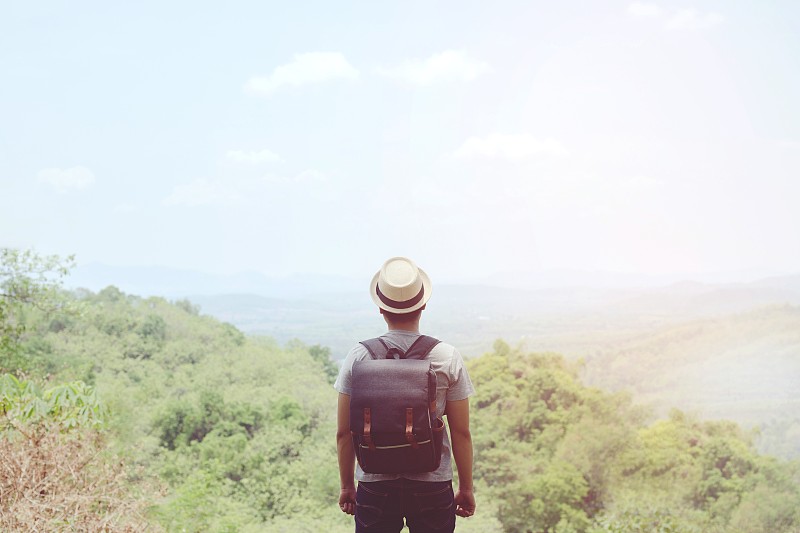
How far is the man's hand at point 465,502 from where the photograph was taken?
1.83 m

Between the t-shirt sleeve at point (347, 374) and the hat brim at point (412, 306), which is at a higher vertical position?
the hat brim at point (412, 306)

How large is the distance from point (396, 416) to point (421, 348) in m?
0.17

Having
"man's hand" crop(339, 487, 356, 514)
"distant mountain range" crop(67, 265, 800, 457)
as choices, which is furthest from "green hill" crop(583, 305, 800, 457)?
"man's hand" crop(339, 487, 356, 514)

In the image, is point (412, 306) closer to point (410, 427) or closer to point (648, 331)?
point (410, 427)

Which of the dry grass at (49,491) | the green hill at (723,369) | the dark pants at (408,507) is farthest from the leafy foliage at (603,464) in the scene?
the dark pants at (408,507)

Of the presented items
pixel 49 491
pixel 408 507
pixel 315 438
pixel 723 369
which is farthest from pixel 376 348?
pixel 723 369

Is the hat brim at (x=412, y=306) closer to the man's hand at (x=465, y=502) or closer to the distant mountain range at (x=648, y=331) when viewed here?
the man's hand at (x=465, y=502)

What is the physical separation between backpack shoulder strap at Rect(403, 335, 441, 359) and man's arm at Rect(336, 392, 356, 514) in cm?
19

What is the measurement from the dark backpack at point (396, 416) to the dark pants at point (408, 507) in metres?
0.05

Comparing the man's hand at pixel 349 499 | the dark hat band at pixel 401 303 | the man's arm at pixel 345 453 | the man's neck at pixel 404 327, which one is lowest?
the man's hand at pixel 349 499

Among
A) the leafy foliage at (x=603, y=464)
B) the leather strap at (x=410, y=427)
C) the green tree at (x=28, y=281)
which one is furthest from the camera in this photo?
the leafy foliage at (x=603, y=464)

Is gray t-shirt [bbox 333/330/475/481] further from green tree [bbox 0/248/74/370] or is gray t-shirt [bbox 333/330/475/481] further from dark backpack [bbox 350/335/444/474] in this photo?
green tree [bbox 0/248/74/370]

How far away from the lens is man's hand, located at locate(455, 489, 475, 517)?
1.83 meters

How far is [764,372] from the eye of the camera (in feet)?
45.5
